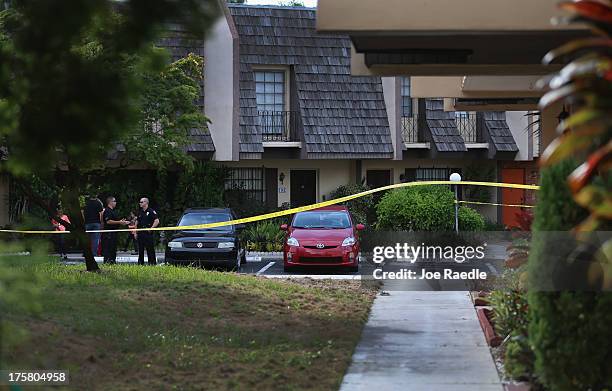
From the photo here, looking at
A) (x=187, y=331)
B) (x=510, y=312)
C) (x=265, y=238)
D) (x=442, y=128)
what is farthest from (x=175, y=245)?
(x=442, y=128)

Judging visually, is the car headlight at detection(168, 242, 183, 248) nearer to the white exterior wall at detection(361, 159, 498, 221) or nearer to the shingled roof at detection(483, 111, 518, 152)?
the white exterior wall at detection(361, 159, 498, 221)

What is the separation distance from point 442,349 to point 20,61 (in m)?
8.54

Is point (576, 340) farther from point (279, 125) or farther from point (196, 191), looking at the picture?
point (279, 125)

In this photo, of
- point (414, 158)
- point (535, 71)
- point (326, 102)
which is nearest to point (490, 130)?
point (414, 158)

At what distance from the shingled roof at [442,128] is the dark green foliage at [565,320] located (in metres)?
24.7

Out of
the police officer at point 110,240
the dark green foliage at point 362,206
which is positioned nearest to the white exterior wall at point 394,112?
the dark green foliage at point 362,206

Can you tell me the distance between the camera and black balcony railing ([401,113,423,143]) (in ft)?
108

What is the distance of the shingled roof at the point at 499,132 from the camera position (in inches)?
1299

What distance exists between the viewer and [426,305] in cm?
1633

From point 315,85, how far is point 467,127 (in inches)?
231

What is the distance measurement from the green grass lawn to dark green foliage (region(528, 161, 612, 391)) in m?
2.60

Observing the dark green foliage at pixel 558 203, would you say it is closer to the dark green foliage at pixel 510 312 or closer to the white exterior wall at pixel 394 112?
the dark green foliage at pixel 510 312

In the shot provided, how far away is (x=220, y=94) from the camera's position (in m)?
30.4

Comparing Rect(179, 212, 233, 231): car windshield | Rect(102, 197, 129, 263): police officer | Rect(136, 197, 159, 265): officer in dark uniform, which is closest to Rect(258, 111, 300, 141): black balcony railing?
Rect(179, 212, 233, 231): car windshield
